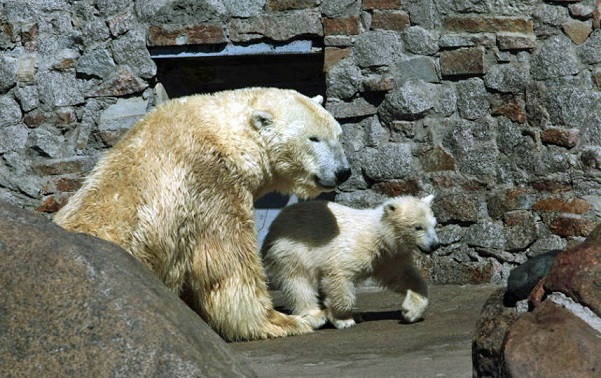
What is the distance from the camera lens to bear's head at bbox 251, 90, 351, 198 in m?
5.26

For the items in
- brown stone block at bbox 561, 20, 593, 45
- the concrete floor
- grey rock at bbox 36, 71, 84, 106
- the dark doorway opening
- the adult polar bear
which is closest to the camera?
→ the concrete floor

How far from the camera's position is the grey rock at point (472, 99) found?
670 centimetres

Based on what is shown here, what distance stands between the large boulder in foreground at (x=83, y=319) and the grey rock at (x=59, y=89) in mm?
4718

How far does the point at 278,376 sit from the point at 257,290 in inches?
55.4

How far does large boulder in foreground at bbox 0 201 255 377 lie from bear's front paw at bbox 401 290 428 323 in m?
2.83

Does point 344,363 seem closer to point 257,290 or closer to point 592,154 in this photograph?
point 257,290

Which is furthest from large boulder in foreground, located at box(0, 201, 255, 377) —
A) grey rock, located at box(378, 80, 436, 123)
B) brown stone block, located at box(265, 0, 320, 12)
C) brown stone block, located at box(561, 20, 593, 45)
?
brown stone block, located at box(561, 20, 593, 45)

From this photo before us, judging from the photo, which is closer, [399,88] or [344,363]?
[344,363]

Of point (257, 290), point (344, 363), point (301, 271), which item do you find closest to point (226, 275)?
point (257, 290)

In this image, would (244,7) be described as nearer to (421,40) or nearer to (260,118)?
(421,40)

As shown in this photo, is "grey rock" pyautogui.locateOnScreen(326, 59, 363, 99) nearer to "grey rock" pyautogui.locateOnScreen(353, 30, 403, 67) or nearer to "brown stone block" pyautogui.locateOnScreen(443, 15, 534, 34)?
"grey rock" pyautogui.locateOnScreen(353, 30, 403, 67)

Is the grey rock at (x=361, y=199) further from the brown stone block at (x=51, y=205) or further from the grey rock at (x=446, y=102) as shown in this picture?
the brown stone block at (x=51, y=205)

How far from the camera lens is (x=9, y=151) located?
7.27m

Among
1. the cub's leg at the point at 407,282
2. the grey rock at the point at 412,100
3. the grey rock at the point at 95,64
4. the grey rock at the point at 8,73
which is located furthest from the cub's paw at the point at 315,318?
the grey rock at the point at 8,73
